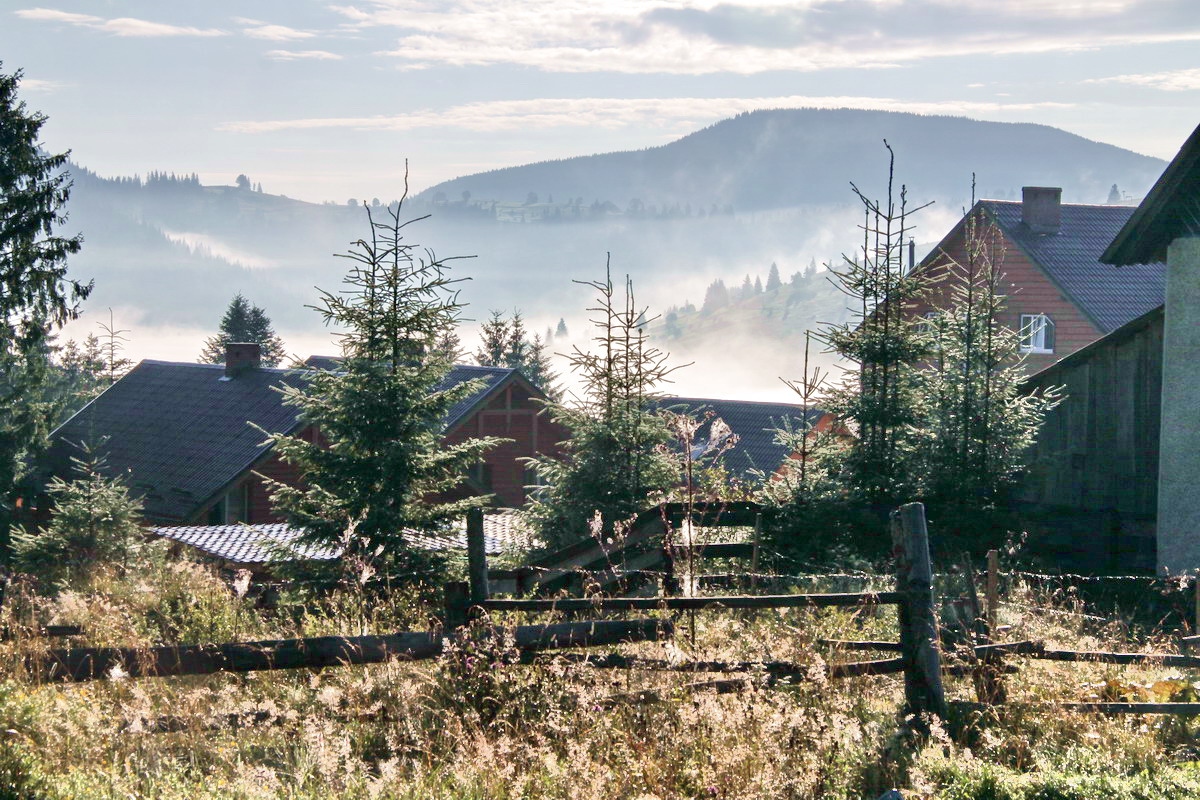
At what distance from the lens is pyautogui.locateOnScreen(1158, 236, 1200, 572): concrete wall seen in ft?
47.6

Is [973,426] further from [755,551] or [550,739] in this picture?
[550,739]

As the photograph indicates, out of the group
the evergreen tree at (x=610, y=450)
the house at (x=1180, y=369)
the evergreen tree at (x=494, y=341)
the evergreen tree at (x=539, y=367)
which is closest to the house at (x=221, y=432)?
the evergreen tree at (x=610, y=450)

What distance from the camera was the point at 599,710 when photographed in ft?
21.0

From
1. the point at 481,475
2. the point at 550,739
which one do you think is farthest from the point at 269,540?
the point at 481,475

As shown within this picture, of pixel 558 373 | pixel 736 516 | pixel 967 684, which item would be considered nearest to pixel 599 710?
pixel 967 684

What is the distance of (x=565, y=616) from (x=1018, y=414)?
29.9ft

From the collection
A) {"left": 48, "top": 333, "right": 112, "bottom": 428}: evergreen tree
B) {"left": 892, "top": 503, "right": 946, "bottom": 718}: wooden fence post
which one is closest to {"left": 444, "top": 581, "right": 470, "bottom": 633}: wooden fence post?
{"left": 892, "top": 503, "right": 946, "bottom": 718}: wooden fence post

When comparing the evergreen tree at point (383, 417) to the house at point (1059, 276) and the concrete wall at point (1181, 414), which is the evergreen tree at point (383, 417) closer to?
the concrete wall at point (1181, 414)

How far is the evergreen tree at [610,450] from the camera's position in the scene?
14.9 metres

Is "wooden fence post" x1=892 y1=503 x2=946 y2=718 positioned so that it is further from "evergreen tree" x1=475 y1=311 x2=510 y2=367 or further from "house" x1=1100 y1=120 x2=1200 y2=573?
"evergreen tree" x1=475 y1=311 x2=510 y2=367

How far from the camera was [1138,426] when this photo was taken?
1617 cm

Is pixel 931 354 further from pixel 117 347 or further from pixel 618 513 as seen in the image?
pixel 117 347

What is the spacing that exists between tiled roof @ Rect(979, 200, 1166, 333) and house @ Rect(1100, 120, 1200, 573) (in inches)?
706

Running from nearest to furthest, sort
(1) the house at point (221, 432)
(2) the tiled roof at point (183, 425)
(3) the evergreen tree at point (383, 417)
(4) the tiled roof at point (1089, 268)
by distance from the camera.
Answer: (3) the evergreen tree at point (383, 417), (4) the tiled roof at point (1089, 268), (1) the house at point (221, 432), (2) the tiled roof at point (183, 425)
